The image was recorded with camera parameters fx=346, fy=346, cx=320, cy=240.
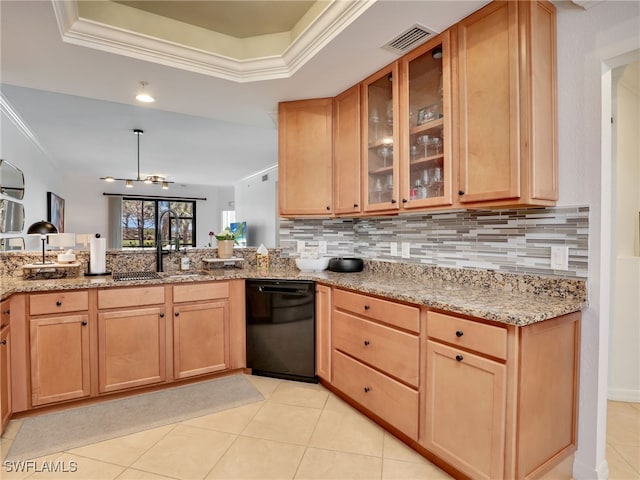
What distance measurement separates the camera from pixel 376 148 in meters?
2.51

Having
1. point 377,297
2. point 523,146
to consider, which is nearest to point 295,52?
point 523,146

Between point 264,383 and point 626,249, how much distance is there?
2.91 meters

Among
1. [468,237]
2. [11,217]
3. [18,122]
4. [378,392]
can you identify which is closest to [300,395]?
[378,392]

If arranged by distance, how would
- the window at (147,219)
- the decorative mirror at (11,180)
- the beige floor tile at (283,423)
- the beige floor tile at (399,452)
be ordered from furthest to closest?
the window at (147,219) < the decorative mirror at (11,180) < the beige floor tile at (283,423) < the beige floor tile at (399,452)

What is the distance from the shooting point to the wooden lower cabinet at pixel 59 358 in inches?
86.0

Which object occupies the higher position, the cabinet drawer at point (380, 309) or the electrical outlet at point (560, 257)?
the electrical outlet at point (560, 257)

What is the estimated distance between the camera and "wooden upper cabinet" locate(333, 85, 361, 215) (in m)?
2.63

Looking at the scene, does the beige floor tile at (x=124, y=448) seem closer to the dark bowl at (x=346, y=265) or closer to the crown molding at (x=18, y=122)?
the dark bowl at (x=346, y=265)

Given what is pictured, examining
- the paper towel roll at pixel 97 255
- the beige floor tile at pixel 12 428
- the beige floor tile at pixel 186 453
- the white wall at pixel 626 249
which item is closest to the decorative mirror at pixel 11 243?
the paper towel roll at pixel 97 255

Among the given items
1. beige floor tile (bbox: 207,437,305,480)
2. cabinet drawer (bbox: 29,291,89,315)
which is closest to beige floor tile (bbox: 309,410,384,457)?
beige floor tile (bbox: 207,437,305,480)

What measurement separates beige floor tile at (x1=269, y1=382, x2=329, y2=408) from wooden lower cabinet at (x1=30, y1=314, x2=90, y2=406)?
1291 millimetres

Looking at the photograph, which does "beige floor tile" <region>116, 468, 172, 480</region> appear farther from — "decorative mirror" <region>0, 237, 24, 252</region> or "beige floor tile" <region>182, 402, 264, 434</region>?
"decorative mirror" <region>0, 237, 24, 252</region>

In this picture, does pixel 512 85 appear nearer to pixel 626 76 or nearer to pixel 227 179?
pixel 626 76

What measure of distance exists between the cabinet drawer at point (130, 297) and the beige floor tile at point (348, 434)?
4.72 feet
